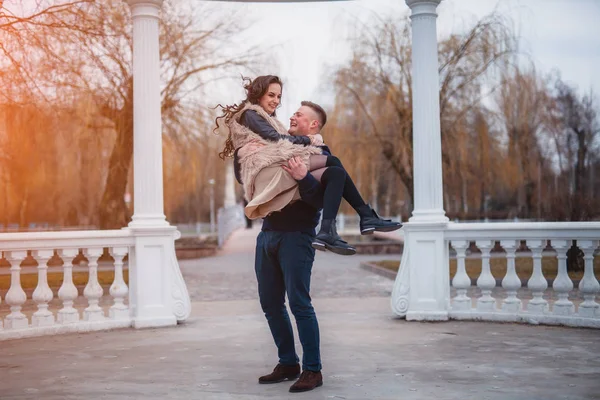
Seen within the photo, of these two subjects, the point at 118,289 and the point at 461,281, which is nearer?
the point at 118,289

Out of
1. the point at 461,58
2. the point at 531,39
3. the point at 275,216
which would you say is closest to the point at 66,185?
the point at 461,58

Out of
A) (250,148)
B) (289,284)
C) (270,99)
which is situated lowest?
(289,284)

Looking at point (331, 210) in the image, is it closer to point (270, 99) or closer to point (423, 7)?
point (270, 99)

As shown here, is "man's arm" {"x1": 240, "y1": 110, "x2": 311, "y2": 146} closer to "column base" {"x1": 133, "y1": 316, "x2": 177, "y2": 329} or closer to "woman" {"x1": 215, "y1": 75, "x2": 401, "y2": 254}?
"woman" {"x1": 215, "y1": 75, "x2": 401, "y2": 254}

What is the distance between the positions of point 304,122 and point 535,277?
356 cm

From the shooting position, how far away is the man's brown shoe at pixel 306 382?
4.28m

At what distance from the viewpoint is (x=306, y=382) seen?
4.30 m

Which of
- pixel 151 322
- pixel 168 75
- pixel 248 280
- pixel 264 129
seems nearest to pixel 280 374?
pixel 264 129

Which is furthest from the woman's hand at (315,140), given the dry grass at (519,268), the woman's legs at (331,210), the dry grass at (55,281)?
the dry grass at (55,281)

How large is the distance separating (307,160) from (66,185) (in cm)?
2196

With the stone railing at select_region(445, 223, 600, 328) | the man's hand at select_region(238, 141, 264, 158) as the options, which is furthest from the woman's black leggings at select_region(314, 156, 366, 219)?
the stone railing at select_region(445, 223, 600, 328)

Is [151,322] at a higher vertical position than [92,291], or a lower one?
lower

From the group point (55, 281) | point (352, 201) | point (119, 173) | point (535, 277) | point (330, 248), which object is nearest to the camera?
point (330, 248)

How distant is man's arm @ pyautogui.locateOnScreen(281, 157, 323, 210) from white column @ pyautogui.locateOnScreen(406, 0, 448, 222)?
3260 mm
